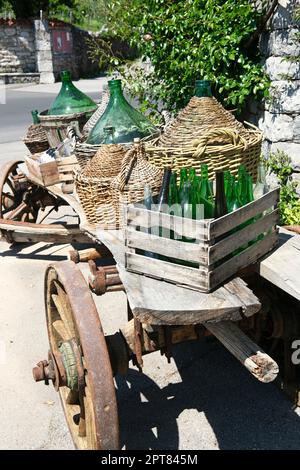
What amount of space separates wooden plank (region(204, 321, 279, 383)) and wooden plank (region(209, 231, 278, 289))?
0.62ft

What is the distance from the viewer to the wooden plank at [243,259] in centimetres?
168

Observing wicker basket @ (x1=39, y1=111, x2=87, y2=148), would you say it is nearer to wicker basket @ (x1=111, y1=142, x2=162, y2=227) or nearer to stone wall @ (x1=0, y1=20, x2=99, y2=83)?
wicker basket @ (x1=111, y1=142, x2=162, y2=227)

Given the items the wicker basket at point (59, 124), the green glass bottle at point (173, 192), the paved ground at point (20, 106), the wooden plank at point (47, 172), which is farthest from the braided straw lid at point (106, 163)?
the paved ground at point (20, 106)

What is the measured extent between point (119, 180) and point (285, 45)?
2.35 metres

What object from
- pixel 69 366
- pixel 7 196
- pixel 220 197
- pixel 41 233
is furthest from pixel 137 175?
pixel 7 196

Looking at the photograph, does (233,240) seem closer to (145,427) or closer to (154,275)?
(154,275)

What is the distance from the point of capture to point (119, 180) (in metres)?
2.18

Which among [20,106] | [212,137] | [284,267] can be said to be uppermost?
[212,137]

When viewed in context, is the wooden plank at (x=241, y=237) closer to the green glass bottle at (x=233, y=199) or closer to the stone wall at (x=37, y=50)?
the green glass bottle at (x=233, y=199)

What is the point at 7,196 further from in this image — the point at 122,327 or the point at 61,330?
the point at 122,327

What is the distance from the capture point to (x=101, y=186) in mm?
2277

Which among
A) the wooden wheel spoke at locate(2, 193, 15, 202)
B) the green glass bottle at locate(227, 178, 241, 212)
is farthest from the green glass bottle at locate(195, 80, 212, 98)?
the wooden wheel spoke at locate(2, 193, 15, 202)

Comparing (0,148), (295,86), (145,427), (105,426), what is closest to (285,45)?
(295,86)

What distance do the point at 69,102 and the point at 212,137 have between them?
210 cm
